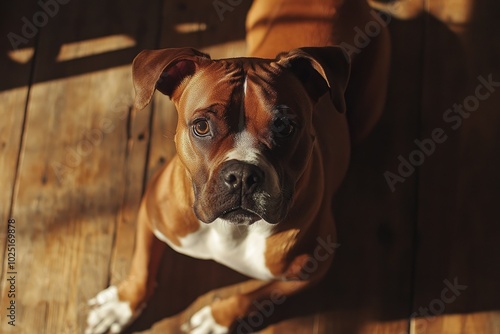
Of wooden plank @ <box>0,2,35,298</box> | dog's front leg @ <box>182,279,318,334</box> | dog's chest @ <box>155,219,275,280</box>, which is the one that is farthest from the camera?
wooden plank @ <box>0,2,35,298</box>

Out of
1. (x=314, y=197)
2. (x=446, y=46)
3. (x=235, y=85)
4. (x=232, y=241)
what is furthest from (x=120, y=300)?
(x=446, y=46)

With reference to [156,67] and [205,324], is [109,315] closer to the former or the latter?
[205,324]

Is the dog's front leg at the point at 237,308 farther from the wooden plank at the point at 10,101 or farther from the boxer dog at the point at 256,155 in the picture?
the wooden plank at the point at 10,101

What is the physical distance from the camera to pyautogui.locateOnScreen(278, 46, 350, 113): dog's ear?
2.06 m

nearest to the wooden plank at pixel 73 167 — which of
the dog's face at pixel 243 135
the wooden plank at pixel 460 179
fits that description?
the dog's face at pixel 243 135

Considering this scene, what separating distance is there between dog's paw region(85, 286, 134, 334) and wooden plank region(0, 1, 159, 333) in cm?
8

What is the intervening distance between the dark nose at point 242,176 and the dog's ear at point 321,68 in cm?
39

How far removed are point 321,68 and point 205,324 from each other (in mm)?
1252

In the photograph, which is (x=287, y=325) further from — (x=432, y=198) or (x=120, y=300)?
(x=432, y=198)

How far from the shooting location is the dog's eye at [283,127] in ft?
6.57

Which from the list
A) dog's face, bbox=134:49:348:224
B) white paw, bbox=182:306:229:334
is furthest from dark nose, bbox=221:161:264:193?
white paw, bbox=182:306:229:334

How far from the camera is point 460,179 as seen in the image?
3.08m

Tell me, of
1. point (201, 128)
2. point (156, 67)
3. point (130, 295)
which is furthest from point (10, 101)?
point (201, 128)

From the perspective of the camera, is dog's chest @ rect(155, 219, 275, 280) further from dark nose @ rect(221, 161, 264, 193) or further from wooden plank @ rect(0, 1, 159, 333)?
wooden plank @ rect(0, 1, 159, 333)
